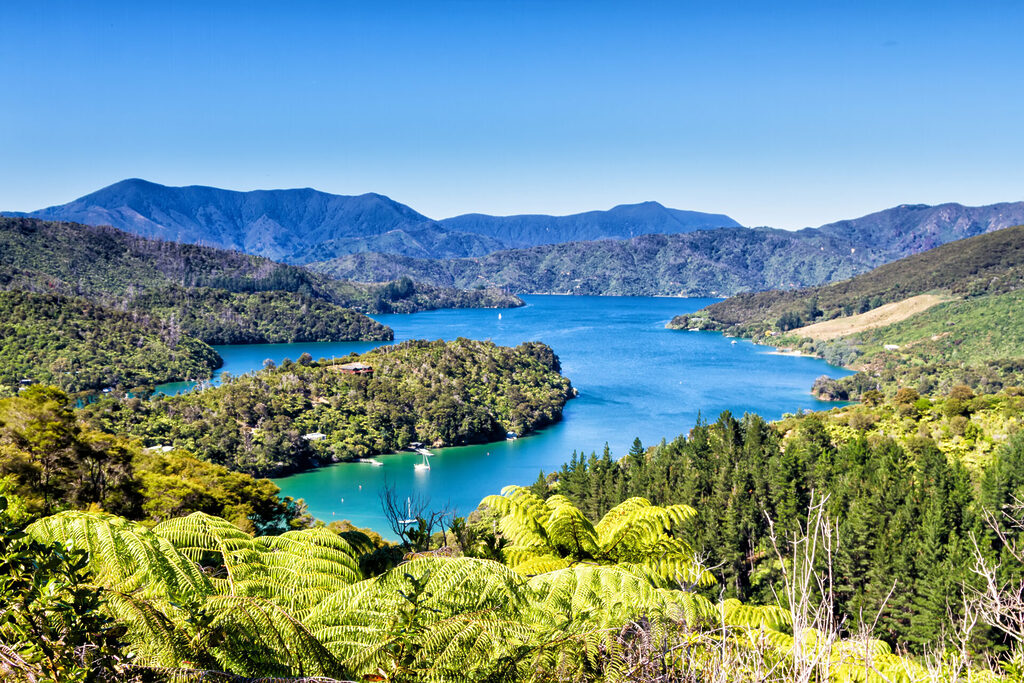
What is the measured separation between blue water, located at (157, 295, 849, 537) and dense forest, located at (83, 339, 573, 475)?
76.8 inches

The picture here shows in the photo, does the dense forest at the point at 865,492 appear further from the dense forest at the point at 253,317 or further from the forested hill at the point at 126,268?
the forested hill at the point at 126,268

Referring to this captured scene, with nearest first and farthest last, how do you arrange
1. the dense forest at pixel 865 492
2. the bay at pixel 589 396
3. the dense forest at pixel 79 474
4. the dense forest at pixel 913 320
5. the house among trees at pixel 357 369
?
the dense forest at pixel 79 474 → the dense forest at pixel 865 492 → the bay at pixel 589 396 → the house among trees at pixel 357 369 → the dense forest at pixel 913 320

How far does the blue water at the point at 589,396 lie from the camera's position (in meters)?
43.1

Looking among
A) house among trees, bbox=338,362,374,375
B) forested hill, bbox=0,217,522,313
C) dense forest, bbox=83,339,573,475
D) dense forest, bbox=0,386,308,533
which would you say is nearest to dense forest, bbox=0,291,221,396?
dense forest, bbox=83,339,573,475

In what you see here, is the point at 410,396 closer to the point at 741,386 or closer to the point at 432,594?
the point at 741,386

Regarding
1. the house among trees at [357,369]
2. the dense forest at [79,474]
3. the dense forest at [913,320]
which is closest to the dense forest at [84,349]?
the house among trees at [357,369]

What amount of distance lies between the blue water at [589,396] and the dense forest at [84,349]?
7048mm

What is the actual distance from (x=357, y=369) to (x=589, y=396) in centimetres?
2419

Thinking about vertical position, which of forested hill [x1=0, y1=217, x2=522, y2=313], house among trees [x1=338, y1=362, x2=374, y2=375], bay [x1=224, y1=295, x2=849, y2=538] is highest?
forested hill [x1=0, y1=217, x2=522, y2=313]

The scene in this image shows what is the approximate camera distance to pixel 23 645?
7.72ft

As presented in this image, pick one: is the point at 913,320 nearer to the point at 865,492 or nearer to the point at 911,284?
the point at 911,284

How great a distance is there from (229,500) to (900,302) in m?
124

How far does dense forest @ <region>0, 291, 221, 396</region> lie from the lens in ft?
218

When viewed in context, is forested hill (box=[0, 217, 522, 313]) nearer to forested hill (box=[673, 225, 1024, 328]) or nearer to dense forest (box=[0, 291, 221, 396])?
dense forest (box=[0, 291, 221, 396])
